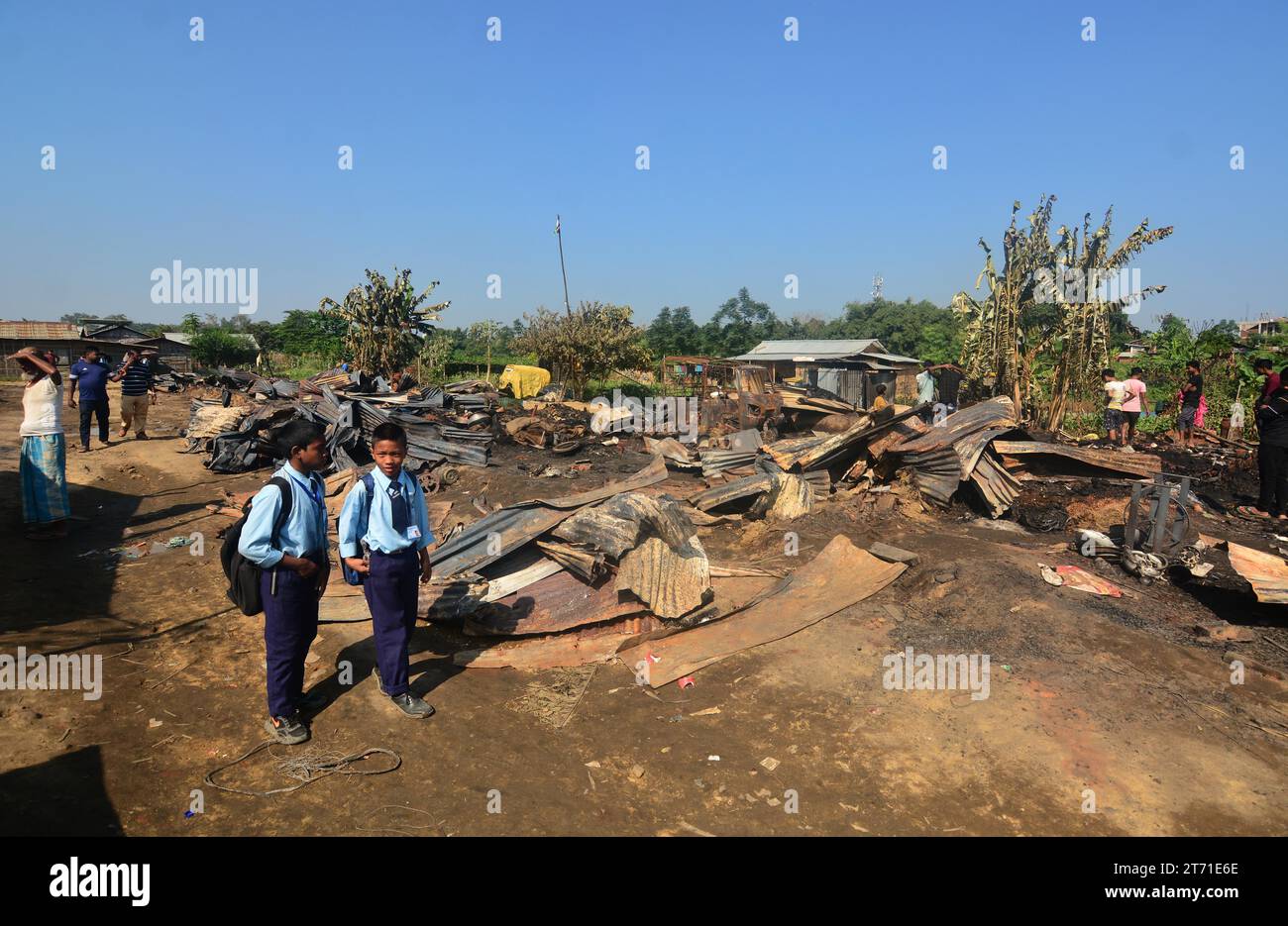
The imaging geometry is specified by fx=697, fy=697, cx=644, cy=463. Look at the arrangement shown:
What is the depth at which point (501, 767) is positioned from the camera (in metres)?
3.47

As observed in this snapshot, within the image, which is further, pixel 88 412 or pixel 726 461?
pixel 88 412

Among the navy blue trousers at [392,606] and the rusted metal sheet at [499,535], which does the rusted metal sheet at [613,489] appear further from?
the navy blue trousers at [392,606]

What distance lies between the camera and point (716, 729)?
3.91 metres

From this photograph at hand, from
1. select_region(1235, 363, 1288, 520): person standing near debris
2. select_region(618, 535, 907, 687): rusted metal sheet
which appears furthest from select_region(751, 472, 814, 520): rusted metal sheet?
select_region(1235, 363, 1288, 520): person standing near debris

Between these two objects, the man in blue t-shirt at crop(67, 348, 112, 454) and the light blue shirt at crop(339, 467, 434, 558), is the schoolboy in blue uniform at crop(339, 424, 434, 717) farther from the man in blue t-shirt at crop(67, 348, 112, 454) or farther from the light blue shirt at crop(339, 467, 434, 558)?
the man in blue t-shirt at crop(67, 348, 112, 454)

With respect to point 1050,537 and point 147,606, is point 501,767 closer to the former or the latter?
point 147,606

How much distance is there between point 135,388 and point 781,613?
447 inches

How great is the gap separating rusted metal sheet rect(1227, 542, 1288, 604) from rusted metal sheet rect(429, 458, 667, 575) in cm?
496

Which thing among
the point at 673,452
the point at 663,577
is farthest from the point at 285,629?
the point at 673,452

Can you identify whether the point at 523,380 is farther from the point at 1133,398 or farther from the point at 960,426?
the point at 1133,398

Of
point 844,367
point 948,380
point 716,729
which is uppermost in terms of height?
point 844,367

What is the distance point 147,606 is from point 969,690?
5911mm
